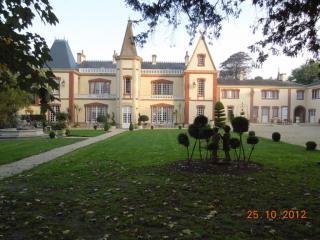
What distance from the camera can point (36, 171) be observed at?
1020 cm

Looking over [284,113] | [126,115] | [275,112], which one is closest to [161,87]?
[126,115]

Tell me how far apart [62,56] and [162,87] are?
40.6ft

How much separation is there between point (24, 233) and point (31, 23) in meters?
2.62

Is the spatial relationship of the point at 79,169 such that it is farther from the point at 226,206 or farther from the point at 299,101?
the point at 299,101

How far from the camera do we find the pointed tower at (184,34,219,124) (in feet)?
147

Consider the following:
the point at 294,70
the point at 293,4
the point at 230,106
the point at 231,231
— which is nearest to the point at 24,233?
the point at 231,231

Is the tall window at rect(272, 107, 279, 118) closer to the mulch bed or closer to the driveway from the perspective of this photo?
the driveway

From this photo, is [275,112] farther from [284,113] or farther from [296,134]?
[296,134]

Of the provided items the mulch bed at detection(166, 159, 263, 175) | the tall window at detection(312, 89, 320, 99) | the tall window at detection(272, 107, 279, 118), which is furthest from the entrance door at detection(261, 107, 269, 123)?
the mulch bed at detection(166, 159, 263, 175)

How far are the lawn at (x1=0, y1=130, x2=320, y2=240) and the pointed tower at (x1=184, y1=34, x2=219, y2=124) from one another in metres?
34.8

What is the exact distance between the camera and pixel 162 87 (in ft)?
154

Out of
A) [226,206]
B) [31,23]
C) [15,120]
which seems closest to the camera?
[31,23]

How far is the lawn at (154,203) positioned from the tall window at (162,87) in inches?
1433
